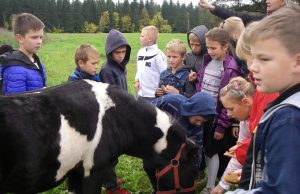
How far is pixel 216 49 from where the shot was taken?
4.08m

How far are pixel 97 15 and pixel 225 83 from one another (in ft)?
256

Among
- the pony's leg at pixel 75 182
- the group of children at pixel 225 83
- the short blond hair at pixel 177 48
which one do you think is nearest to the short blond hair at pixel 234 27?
the group of children at pixel 225 83

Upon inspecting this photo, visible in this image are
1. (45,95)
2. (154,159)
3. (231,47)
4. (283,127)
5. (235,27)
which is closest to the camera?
(283,127)

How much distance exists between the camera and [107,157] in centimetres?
309

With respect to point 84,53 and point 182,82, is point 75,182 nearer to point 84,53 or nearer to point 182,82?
point 84,53

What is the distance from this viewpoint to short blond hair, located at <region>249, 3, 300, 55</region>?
4.06 feet

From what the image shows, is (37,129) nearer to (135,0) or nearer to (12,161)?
(12,161)

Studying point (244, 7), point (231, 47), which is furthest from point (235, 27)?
point (244, 7)

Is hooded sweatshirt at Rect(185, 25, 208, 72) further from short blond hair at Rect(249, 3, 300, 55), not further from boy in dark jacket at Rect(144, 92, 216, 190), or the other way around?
short blond hair at Rect(249, 3, 300, 55)

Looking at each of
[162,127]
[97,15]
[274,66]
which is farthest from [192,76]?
[97,15]

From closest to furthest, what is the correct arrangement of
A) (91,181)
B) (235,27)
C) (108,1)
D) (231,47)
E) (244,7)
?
(91,181), (231,47), (235,27), (244,7), (108,1)

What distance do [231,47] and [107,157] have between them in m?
2.07

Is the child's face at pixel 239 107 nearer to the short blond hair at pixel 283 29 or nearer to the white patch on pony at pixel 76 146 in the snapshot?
the white patch on pony at pixel 76 146

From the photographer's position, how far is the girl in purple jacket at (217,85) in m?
4.00
